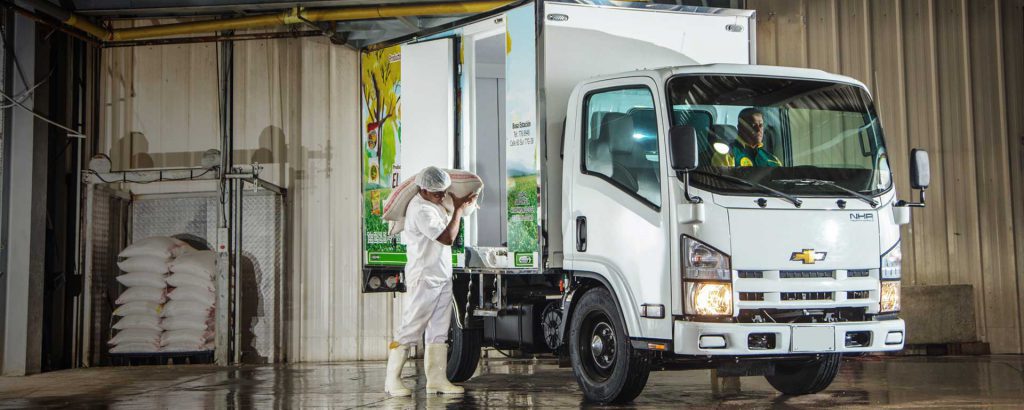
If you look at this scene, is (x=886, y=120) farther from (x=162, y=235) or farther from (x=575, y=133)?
(x=162, y=235)

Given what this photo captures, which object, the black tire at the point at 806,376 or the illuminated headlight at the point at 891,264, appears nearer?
the illuminated headlight at the point at 891,264

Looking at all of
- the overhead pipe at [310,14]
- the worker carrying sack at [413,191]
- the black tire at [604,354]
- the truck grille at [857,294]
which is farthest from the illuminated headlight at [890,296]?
the overhead pipe at [310,14]

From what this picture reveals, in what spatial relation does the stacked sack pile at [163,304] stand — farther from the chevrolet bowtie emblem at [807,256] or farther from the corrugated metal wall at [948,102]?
the chevrolet bowtie emblem at [807,256]

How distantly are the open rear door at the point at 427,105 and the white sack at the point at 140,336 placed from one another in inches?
201

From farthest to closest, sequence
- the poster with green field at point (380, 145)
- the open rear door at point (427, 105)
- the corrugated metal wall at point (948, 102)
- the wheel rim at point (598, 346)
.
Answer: the corrugated metal wall at point (948, 102) < the poster with green field at point (380, 145) < the open rear door at point (427, 105) < the wheel rim at point (598, 346)

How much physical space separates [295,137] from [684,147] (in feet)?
28.7

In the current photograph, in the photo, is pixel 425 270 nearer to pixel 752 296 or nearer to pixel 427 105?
pixel 427 105

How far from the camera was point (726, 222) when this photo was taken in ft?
22.6

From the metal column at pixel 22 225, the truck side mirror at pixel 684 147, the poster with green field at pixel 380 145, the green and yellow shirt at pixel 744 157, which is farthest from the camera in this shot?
the metal column at pixel 22 225

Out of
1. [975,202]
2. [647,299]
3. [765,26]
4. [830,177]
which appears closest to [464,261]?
[647,299]

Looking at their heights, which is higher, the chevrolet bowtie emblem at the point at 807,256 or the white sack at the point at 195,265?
the white sack at the point at 195,265

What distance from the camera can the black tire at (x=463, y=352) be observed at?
32.4 feet

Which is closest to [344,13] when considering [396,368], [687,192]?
[396,368]

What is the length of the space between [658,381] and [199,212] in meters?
7.49
